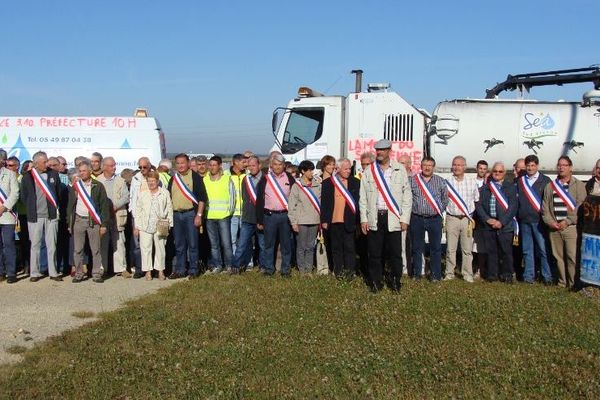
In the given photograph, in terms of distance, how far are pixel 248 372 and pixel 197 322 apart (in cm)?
180

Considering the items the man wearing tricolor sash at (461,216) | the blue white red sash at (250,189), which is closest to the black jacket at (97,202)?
the blue white red sash at (250,189)

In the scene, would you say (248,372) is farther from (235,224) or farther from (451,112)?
(451,112)

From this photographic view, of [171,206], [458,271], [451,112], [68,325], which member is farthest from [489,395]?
[451,112]

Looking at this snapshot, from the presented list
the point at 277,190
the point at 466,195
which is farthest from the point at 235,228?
the point at 466,195

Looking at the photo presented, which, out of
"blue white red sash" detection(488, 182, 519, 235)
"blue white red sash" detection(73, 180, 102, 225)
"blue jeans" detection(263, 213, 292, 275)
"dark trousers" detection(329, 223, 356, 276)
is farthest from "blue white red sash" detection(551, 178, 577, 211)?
"blue white red sash" detection(73, 180, 102, 225)

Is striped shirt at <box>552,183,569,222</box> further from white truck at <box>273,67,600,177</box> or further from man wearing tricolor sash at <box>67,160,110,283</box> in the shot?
man wearing tricolor sash at <box>67,160,110,283</box>

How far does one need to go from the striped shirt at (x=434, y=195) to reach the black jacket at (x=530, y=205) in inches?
47.1

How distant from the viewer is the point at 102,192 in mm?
9977

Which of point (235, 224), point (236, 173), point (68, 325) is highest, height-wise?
point (236, 173)

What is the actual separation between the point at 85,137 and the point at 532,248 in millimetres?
10093

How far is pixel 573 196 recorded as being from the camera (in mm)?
9383

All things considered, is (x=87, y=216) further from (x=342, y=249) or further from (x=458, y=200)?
(x=458, y=200)

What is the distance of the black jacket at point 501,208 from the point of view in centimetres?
975

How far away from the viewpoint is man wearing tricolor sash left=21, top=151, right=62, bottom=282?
396 inches
